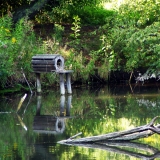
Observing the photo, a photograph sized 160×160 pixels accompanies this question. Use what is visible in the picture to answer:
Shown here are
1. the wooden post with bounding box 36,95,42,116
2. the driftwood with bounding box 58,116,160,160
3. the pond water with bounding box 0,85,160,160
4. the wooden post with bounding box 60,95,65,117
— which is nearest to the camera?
the pond water with bounding box 0,85,160,160

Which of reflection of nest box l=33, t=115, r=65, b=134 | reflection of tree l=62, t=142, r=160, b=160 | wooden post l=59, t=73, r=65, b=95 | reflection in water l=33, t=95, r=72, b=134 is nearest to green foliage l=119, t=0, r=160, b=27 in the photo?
wooden post l=59, t=73, r=65, b=95

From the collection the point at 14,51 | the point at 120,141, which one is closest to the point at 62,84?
the point at 14,51

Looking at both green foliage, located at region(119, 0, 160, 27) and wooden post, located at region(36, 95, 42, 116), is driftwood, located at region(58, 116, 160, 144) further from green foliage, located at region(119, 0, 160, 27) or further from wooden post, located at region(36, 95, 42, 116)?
green foliage, located at region(119, 0, 160, 27)

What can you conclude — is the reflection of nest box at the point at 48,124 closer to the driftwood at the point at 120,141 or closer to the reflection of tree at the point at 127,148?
the driftwood at the point at 120,141

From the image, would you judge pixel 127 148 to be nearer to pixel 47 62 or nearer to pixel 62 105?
pixel 62 105

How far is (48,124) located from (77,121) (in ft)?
2.72

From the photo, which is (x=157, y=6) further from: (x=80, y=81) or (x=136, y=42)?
(x=80, y=81)

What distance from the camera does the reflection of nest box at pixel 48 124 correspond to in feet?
49.9

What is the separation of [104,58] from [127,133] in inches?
501

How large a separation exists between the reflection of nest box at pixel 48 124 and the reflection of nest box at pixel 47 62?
4396 millimetres

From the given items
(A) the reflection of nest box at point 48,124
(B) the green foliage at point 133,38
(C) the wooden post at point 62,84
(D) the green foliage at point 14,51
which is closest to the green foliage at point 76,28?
(B) the green foliage at point 133,38

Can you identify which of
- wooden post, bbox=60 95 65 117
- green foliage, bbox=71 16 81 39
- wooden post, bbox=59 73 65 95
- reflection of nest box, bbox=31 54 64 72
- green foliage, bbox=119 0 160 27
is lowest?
wooden post, bbox=60 95 65 117

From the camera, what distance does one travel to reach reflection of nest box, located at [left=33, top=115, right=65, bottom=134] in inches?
598

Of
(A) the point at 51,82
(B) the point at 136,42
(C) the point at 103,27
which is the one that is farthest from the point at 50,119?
(C) the point at 103,27
